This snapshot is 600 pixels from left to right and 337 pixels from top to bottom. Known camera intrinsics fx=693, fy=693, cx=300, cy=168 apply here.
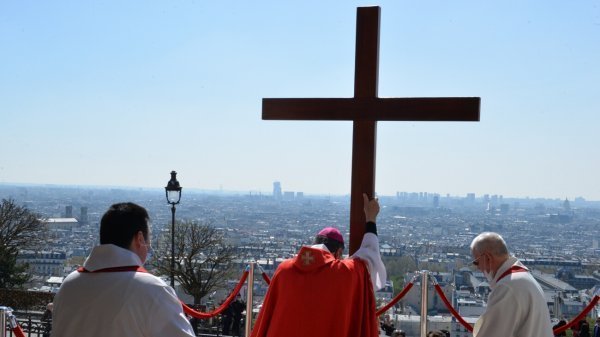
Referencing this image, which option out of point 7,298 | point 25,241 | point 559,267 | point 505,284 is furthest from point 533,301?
point 25,241

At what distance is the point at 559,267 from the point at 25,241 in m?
18.1

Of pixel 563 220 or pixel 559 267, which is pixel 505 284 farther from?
pixel 563 220

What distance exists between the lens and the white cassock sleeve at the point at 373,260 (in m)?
4.80

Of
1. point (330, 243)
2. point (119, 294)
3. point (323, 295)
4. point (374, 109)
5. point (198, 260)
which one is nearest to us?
point (119, 294)

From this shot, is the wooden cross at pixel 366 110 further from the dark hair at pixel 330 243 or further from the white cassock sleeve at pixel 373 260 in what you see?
the dark hair at pixel 330 243

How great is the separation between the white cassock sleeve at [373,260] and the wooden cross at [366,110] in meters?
0.44

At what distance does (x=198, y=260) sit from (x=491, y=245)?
19.2m

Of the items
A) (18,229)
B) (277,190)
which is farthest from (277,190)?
(18,229)

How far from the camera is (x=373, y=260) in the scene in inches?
189

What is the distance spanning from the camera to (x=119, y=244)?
10.7ft

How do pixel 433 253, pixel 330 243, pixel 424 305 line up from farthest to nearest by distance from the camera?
pixel 433 253 < pixel 424 305 < pixel 330 243

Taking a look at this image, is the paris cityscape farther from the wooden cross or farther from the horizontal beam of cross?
the horizontal beam of cross

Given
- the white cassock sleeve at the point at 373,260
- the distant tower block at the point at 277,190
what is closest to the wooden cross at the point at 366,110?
the white cassock sleeve at the point at 373,260

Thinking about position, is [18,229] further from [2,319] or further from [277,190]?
[277,190]
